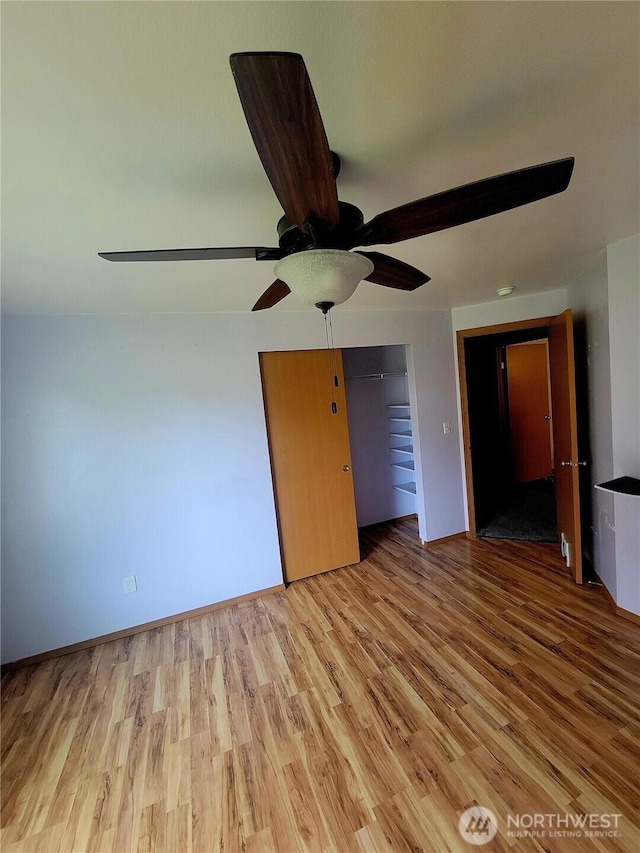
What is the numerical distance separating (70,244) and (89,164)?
1.86ft

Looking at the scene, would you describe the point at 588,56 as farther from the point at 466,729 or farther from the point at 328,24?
the point at 466,729

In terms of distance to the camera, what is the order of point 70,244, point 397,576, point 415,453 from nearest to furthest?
1. point 70,244
2. point 397,576
3. point 415,453

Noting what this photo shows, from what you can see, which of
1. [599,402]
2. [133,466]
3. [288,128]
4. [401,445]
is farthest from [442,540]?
[288,128]

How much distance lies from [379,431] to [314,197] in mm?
3190

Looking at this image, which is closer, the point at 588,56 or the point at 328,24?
the point at 328,24

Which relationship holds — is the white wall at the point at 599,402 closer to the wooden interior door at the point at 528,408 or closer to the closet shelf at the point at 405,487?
the closet shelf at the point at 405,487

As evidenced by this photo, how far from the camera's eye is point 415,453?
131 inches

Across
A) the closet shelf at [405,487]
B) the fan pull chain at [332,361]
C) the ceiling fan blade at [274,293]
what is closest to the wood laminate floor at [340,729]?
the closet shelf at [405,487]

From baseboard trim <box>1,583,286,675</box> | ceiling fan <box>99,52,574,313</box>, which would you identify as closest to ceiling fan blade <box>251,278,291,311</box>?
ceiling fan <box>99,52,574,313</box>

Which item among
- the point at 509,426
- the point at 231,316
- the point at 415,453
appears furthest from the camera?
the point at 509,426

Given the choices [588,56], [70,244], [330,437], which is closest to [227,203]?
[70,244]
